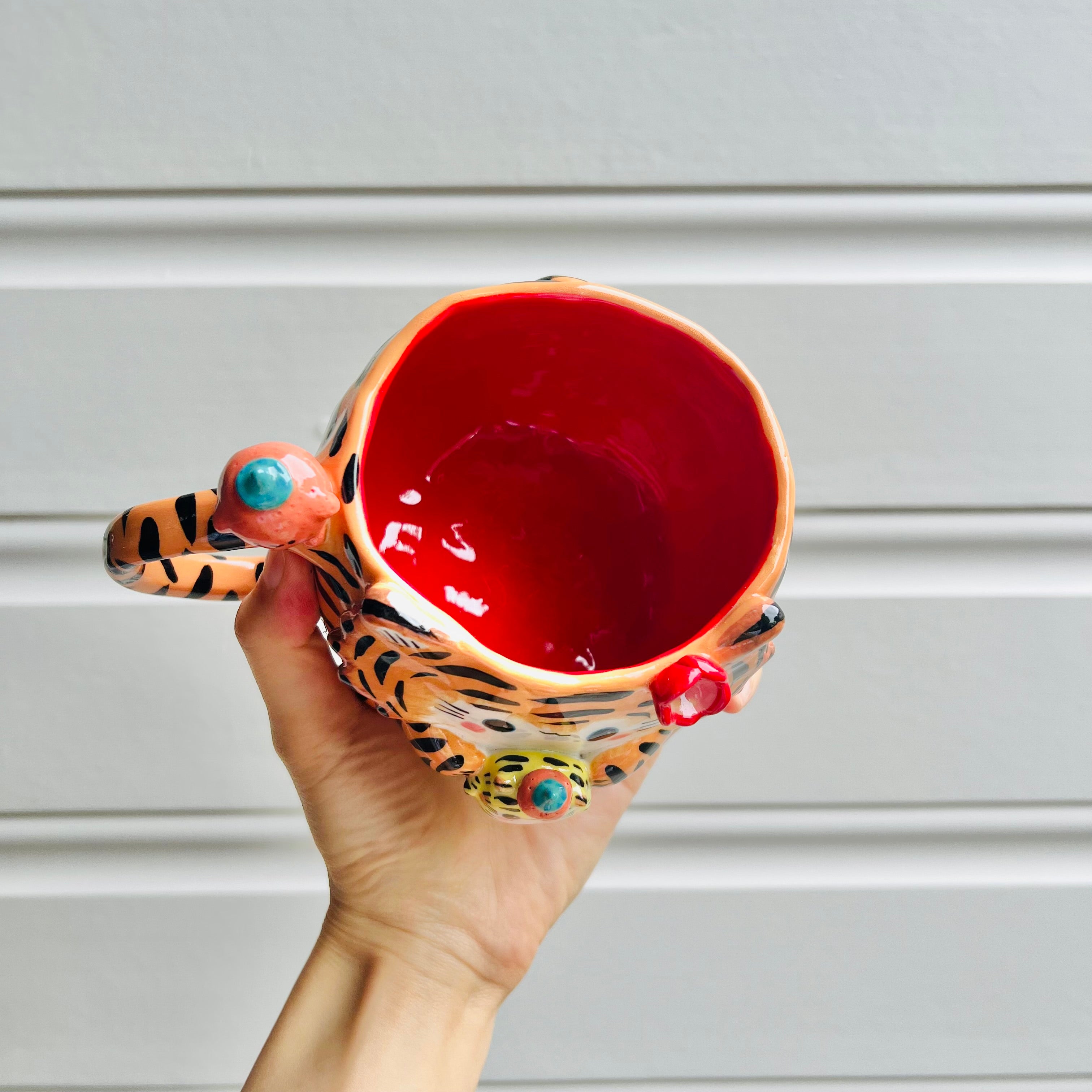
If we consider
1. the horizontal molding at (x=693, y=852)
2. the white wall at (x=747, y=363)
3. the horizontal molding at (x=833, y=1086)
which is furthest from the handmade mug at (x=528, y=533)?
the horizontal molding at (x=833, y=1086)

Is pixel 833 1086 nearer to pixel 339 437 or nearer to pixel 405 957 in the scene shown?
pixel 405 957

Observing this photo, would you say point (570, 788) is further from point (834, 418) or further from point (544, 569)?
point (834, 418)

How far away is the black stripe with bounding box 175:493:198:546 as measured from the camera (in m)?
0.43

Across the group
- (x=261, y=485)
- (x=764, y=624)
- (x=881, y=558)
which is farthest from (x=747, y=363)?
(x=261, y=485)

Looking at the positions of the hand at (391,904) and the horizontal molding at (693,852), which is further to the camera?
the horizontal molding at (693,852)

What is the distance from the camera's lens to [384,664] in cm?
44

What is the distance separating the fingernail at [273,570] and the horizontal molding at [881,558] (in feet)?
0.98

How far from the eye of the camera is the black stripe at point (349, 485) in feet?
1.39

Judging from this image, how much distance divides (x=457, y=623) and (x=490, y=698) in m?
0.05

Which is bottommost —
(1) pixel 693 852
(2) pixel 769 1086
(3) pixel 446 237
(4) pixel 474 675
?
(2) pixel 769 1086

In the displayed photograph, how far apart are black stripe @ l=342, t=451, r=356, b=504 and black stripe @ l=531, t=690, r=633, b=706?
0.41 ft

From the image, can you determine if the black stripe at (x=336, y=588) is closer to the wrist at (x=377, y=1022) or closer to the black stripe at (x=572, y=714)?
the black stripe at (x=572, y=714)

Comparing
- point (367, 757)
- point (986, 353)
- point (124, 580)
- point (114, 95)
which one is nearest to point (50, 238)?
point (114, 95)

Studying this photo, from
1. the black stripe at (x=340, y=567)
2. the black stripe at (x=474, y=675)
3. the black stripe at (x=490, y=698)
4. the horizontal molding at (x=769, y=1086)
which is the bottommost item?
the horizontal molding at (x=769, y=1086)
